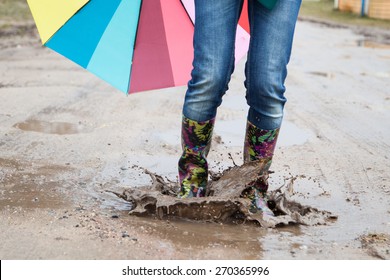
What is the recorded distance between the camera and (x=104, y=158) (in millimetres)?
4809

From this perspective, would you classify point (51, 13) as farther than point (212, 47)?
Yes

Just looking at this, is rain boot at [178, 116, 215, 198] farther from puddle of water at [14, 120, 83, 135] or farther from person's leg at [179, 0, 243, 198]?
puddle of water at [14, 120, 83, 135]

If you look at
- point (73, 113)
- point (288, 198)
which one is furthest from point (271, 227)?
point (73, 113)

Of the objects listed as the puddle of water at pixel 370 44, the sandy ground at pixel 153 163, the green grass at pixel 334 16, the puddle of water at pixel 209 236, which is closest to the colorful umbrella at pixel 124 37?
the sandy ground at pixel 153 163

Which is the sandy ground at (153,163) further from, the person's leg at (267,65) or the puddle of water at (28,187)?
the person's leg at (267,65)

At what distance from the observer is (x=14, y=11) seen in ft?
60.0

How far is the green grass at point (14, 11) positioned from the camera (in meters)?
16.6

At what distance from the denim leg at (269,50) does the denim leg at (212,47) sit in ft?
0.34

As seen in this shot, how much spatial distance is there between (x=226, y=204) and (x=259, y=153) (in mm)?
334

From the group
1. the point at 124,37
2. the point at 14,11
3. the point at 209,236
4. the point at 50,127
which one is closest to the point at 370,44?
the point at 14,11

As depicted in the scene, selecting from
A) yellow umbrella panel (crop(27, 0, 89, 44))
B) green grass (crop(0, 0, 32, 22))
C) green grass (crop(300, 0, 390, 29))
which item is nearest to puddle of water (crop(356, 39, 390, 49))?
green grass (crop(300, 0, 390, 29))

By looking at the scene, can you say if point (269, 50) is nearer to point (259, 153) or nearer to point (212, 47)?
point (212, 47)

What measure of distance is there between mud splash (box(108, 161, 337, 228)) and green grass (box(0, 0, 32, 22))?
13211mm

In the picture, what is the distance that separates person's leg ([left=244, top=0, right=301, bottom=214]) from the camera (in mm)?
3363
